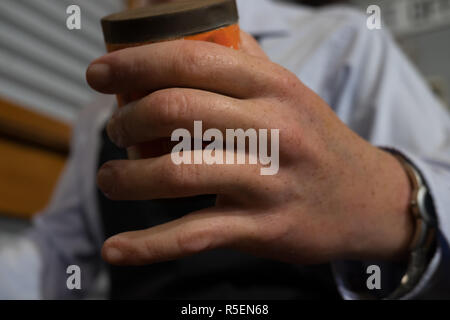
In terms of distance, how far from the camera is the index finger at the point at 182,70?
264 millimetres

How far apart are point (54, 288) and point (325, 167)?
728mm

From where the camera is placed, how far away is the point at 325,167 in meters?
0.32

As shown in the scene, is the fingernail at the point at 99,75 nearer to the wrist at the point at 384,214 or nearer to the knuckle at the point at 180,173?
the knuckle at the point at 180,173

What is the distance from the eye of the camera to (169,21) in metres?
0.27

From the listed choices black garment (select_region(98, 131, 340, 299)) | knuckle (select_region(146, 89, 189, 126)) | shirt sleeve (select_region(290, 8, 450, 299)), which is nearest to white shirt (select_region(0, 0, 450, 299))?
shirt sleeve (select_region(290, 8, 450, 299))

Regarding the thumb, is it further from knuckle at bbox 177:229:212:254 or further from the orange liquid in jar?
knuckle at bbox 177:229:212:254

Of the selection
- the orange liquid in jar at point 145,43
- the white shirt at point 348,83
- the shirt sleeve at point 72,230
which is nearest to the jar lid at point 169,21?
the orange liquid in jar at point 145,43

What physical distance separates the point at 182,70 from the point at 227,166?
0.07m

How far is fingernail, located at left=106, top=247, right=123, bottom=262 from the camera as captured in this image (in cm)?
28

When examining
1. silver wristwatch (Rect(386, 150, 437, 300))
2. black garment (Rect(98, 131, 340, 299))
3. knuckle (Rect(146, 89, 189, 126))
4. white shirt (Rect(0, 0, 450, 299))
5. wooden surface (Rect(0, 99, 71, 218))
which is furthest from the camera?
wooden surface (Rect(0, 99, 71, 218))

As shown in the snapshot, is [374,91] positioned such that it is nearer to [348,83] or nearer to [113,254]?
[348,83]

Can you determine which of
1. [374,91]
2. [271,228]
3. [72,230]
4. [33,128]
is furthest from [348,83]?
[33,128]

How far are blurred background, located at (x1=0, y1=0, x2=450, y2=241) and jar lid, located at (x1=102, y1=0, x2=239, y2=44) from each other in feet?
2.96

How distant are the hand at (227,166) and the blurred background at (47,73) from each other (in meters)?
0.91
